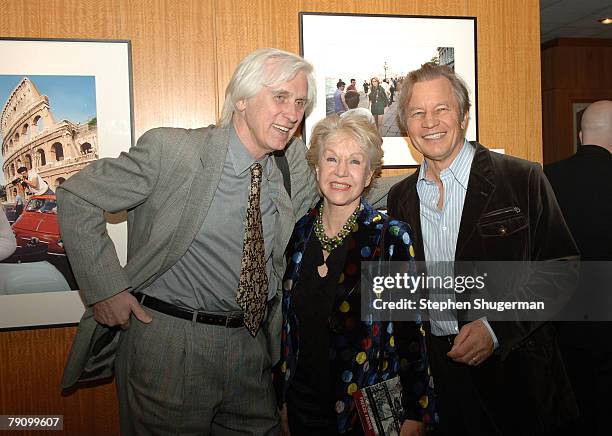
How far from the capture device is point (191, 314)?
2.03 metres

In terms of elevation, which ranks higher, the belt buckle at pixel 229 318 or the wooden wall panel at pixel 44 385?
the belt buckle at pixel 229 318

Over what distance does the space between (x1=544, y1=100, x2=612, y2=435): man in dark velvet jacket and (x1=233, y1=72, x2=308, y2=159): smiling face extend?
1.77 m

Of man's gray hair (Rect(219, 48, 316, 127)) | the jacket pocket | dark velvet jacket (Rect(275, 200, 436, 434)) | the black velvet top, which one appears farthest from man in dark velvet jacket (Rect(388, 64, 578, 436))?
man's gray hair (Rect(219, 48, 316, 127))

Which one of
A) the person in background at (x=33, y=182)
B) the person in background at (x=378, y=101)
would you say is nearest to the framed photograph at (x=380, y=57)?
the person in background at (x=378, y=101)

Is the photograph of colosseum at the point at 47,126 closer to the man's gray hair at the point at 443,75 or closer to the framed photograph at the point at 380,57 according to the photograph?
the framed photograph at the point at 380,57

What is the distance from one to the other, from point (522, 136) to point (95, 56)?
2.31 m

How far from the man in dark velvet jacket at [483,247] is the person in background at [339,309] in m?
Result: 0.20

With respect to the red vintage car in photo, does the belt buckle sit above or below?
below

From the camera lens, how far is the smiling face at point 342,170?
2.00 meters

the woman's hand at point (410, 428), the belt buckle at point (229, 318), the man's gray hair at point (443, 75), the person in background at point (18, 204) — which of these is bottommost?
the woman's hand at point (410, 428)

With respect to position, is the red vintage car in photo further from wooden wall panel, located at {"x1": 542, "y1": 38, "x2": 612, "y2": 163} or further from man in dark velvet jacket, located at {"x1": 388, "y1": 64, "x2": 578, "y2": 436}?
wooden wall panel, located at {"x1": 542, "y1": 38, "x2": 612, "y2": 163}

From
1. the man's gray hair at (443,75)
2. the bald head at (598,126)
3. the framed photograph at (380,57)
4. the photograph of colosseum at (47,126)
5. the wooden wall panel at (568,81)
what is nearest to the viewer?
the man's gray hair at (443,75)

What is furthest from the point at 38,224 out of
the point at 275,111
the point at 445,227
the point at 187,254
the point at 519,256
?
the point at 519,256

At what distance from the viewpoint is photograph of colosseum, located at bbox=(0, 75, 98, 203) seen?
243 cm
